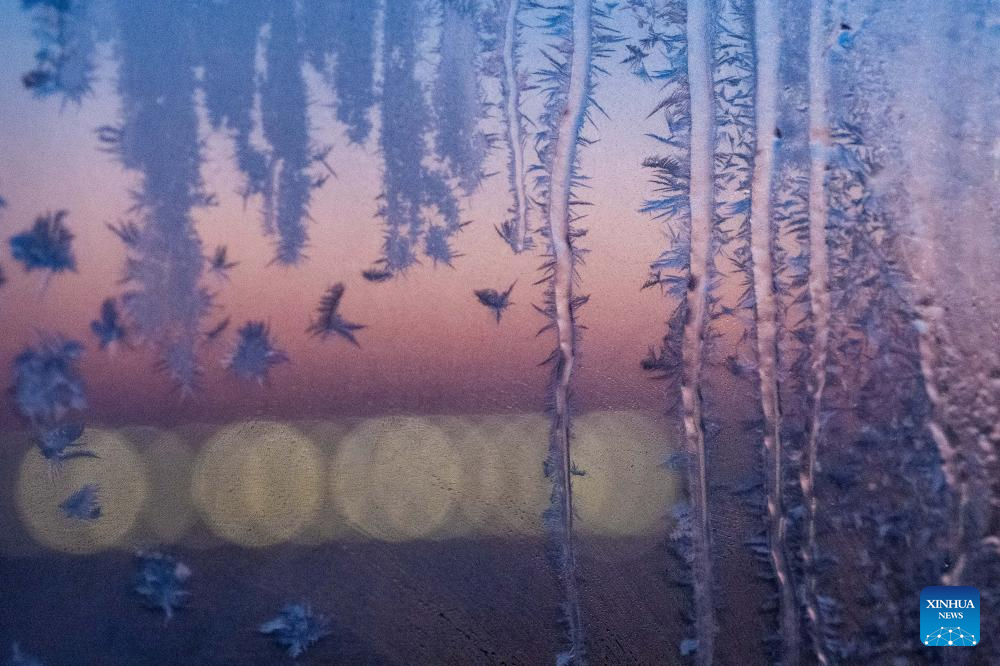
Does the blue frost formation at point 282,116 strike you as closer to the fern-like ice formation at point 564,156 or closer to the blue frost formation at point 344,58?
the blue frost formation at point 344,58

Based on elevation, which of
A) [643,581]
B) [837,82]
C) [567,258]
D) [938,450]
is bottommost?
[643,581]

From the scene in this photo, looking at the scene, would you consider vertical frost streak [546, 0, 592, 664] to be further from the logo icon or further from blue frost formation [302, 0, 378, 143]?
the logo icon

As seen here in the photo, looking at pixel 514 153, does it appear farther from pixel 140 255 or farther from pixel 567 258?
pixel 140 255

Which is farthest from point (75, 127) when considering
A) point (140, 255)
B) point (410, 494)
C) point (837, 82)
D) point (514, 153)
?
point (837, 82)

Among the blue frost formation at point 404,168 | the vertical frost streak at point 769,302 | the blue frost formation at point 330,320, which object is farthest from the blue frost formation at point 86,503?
the vertical frost streak at point 769,302

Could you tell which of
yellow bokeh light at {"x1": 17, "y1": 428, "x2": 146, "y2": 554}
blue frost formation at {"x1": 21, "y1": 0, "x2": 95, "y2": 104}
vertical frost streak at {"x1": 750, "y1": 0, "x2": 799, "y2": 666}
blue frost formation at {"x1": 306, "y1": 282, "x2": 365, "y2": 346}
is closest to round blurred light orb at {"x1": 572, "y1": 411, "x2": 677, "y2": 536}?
vertical frost streak at {"x1": 750, "y1": 0, "x2": 799, "y2": 666}

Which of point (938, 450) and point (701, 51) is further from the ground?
point (701, 51)
